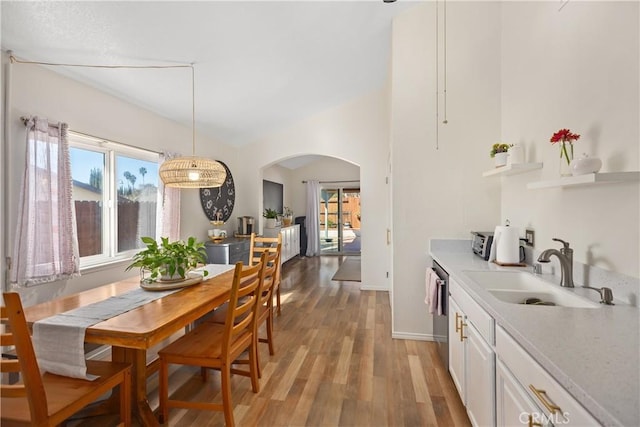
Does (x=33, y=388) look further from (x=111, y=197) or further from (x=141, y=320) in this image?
(x=111, y=197)

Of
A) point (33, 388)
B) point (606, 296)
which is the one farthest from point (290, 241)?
point (606, 296)

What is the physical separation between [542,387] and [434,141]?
240cm

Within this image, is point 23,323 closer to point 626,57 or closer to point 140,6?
point 140,6

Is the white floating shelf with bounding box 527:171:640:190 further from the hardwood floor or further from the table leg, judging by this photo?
the table leg

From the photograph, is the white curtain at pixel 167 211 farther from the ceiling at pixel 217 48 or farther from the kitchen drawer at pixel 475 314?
the kitchen drawer at pixel 475 314

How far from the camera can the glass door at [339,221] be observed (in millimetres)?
8031

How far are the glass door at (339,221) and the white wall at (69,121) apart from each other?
4.82 meters

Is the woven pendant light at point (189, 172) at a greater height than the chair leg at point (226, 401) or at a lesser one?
greater

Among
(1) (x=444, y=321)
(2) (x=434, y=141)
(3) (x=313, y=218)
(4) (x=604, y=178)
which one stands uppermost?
(2) (x=434, y=141)

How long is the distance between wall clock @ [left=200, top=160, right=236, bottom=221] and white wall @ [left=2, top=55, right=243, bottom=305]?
849 millimetres

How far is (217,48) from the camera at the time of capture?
8.44 feet

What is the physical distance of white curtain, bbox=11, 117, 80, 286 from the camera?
2.06 m

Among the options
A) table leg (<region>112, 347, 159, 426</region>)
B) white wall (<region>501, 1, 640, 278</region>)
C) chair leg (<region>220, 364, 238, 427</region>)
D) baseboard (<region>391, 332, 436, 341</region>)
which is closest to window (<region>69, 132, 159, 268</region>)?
table leg (<region>112, 347, 159, 426</region>)

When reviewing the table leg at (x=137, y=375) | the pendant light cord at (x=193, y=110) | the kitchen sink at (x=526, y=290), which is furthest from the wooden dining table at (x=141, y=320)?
the pendant light cord at (x=193, y=110)
